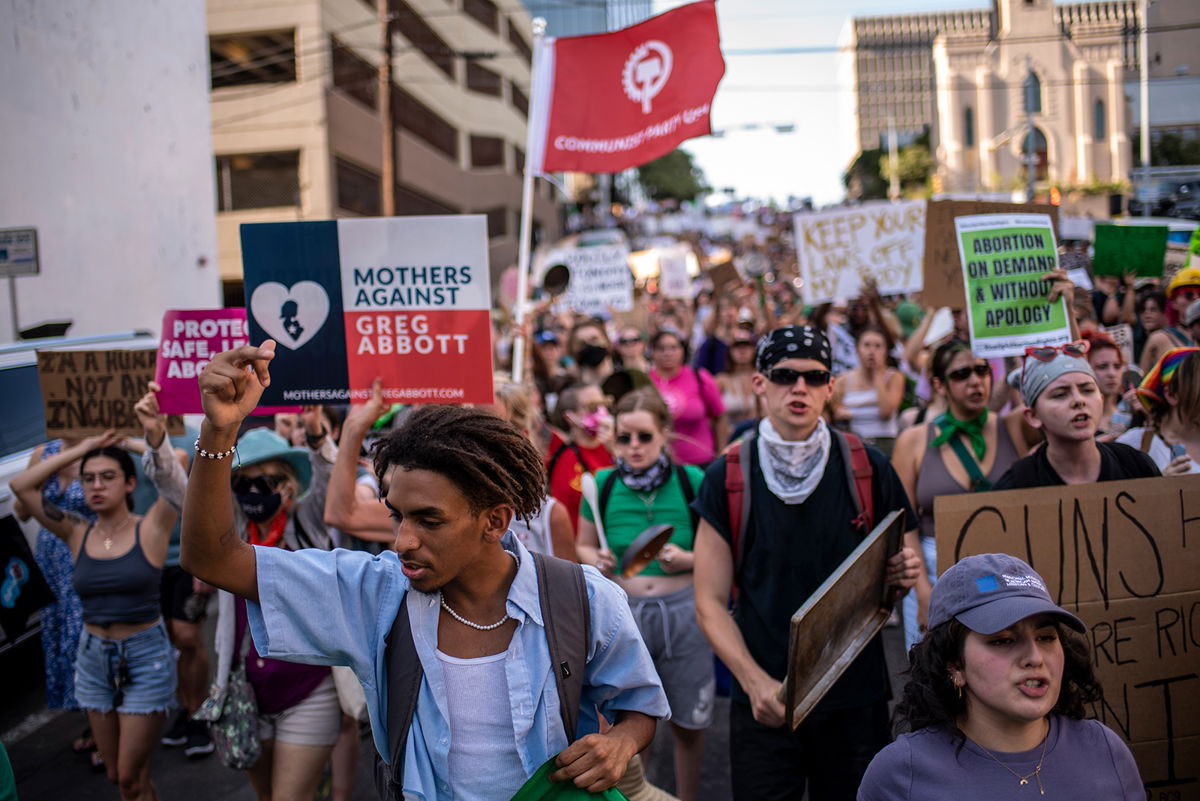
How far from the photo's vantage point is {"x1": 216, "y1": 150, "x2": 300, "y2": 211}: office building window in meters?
24.8

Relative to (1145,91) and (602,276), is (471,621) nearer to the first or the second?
(602,276)

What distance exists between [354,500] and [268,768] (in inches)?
45.0

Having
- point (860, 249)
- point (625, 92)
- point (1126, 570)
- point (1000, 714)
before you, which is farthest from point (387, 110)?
point (1000, 714)

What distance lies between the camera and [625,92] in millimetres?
7910

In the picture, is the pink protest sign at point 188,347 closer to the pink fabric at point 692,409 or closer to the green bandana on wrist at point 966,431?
the green bandana on wrist at point 966,431

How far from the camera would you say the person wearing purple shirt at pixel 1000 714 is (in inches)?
91.5

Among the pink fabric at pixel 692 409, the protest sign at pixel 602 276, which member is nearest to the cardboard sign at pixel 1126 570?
the pink fabric at pixel 692 409

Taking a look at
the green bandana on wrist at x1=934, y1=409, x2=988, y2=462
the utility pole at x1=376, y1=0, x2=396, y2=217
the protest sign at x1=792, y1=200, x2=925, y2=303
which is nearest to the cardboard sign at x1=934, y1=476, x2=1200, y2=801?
the green bandana on wrist at x1=934, y1=409, x2=988, y2=462

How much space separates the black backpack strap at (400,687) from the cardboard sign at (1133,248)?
924cm

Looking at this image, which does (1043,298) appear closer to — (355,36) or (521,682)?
(521,682)

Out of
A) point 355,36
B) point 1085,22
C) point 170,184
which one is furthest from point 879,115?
point 170,184

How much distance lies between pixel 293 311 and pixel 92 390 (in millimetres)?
1544

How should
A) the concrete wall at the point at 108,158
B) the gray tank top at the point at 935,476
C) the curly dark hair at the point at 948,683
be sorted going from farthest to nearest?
the concrete wall at the point at 108,158, the gray tank top at the point at 935,476, the curly dark hair at the point at 948,683

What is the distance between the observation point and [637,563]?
4.02 meters
